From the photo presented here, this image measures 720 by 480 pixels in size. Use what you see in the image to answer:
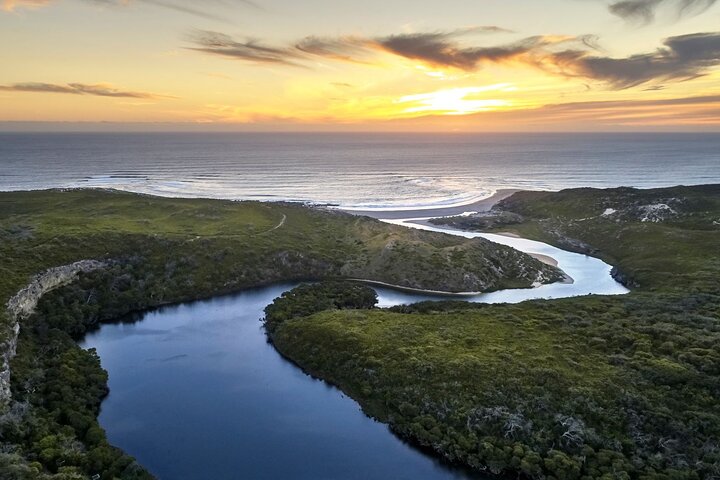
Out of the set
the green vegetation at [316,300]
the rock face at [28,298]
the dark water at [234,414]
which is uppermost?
the rock face at [28,298]

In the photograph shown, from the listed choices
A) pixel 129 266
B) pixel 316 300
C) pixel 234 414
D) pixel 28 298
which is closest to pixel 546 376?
pixel 234 414

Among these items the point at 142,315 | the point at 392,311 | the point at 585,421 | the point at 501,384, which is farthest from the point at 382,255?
the point at 585,421

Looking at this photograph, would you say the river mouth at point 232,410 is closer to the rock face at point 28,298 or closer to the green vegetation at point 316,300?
the green vegetation at point 316,300

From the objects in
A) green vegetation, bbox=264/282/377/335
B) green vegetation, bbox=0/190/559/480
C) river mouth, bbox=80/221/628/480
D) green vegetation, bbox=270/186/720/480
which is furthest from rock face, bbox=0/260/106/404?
green vegetation, bbox=264/282/377/335

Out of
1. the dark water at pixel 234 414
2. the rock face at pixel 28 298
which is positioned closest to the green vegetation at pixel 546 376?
the dark water at pixel 234 414

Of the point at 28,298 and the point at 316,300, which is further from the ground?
the point at 28,298

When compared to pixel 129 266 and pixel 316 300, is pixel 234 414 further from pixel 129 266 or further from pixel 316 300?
pixel 129 266

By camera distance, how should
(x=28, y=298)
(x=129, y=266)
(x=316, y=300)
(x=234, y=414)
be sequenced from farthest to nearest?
1. (x=129, y=266)
2. (x=316, y=300)
3. (x=28, y=298)
4. (x=234, y=414)
